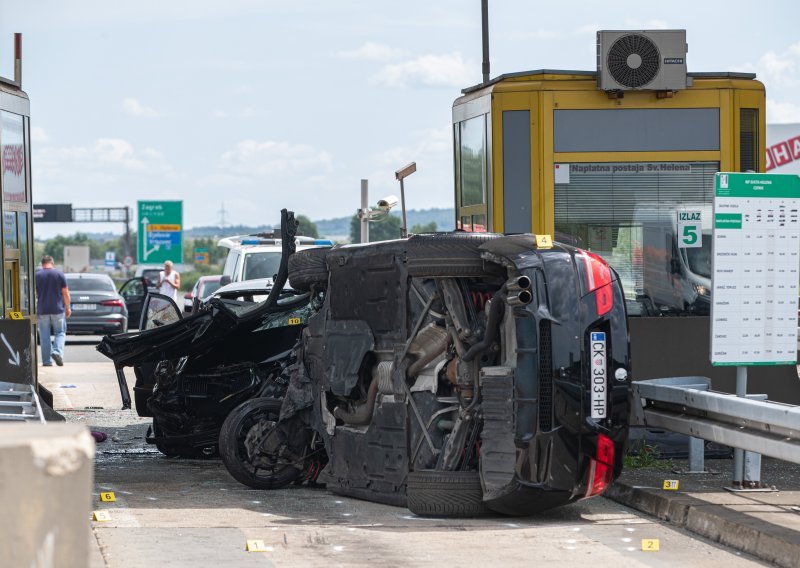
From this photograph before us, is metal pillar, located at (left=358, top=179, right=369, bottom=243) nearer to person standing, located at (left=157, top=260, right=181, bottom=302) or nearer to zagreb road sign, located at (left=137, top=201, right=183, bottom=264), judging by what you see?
person standing, located at (left=157, top=260, right=181, bottom=302)

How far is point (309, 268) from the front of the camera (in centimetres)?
940

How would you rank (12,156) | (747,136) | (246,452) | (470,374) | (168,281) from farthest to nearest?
(168,281)
(747,136)
(12,156)
(246,452)
(470,374)

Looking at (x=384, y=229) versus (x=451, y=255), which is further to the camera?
(x=384, y=229)

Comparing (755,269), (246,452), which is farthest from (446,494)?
(755,269)

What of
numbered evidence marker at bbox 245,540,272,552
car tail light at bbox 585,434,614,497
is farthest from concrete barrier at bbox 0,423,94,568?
car tail light at bbox 585,434,614,497

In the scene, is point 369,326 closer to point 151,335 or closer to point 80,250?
point 151,335

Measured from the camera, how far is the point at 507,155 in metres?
10.5

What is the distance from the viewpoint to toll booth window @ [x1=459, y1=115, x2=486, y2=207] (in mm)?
11008

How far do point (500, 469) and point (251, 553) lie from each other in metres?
1.57


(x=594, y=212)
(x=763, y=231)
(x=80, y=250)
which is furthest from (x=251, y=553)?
(x=80, y=250)

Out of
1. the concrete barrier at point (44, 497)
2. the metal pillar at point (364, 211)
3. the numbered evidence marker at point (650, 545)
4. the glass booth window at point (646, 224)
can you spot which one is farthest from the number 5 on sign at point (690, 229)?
the metal pillar at point (364, 211)

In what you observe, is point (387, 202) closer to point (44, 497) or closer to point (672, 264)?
point (672, 264)

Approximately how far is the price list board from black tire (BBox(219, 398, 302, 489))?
2.98 metres

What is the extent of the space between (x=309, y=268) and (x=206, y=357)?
161 centimetres
